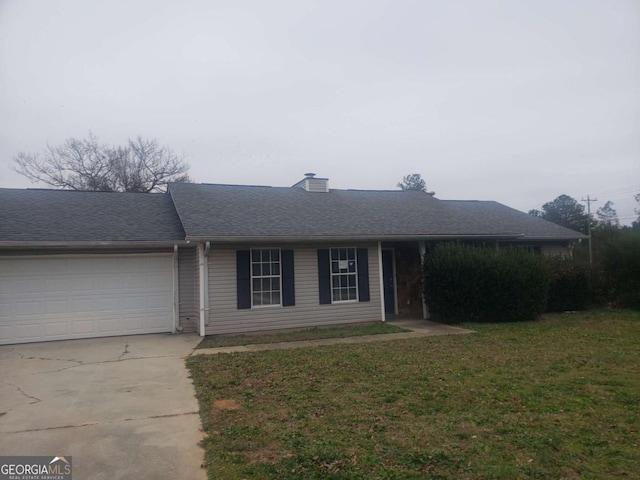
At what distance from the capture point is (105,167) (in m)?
27.4

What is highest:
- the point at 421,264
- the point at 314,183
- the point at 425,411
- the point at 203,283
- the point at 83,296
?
the point at 314,183

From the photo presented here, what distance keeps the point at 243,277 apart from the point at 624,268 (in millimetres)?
12411

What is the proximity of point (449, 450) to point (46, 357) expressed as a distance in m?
8.18

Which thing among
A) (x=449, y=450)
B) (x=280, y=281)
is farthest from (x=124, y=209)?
(x=449, y=450)

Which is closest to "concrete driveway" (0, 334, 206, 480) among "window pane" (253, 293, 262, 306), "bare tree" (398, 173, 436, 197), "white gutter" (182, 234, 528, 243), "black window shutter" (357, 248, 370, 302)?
"window pane" (253, 293, 262, 306)

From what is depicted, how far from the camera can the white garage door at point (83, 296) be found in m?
10.5

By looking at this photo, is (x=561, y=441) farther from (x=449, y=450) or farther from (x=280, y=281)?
(x=280, y=281)

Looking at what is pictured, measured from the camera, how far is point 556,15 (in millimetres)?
9258

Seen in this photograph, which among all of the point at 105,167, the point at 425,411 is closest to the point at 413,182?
the point at 105,167

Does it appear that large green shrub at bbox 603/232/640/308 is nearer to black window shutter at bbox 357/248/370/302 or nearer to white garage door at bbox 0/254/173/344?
black window shutter at bbox 357/248/370/302

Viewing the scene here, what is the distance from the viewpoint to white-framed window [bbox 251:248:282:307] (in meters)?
11.7

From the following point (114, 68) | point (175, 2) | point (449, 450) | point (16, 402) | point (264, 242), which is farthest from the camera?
point (264, 242)

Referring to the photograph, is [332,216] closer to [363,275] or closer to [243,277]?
[363,275]

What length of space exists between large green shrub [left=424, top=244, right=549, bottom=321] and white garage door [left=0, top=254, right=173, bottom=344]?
7.55 m
